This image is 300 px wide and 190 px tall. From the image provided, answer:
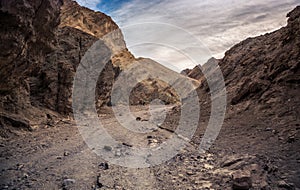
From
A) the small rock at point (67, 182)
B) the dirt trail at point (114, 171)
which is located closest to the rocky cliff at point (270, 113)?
the dirt trail at point (114, 171)

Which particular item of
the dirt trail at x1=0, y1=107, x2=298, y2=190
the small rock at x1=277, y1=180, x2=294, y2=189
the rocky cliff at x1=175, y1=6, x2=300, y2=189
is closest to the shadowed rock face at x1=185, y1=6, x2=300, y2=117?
the rocky cliff at x1=175, y1=6, x2=300, y2=189

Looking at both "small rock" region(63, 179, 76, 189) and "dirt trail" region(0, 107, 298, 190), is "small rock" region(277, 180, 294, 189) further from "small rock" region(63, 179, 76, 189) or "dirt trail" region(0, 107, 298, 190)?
"small rock" region(63, 179, 76, 189)

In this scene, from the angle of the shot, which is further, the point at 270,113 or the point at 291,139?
the point at 270,113

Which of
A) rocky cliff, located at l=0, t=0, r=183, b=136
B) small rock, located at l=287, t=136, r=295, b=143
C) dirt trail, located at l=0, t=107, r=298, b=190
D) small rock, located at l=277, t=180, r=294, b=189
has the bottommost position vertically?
dirt trail, located at l=0, t=107, r=298, b=190

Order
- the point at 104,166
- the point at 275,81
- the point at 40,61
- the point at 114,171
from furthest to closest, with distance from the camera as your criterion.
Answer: the point at 275,81 → the point at 40,61 → the point at 104,166 → the point at 114,171

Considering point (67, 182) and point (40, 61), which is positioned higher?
point (40, 61)

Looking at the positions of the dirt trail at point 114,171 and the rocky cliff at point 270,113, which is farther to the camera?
the rocky cliff at point 270,113

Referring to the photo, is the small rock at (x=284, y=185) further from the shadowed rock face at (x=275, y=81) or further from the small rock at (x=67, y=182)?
the small rock at (x=67, y=182)

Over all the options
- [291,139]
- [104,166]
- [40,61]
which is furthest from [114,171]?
[40,61]

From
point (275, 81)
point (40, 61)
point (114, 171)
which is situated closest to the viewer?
point (114, 171)

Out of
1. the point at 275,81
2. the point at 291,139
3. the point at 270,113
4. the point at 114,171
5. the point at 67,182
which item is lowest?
the point at 67,182

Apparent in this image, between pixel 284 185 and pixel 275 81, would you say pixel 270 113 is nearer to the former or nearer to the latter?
pixel 275 81

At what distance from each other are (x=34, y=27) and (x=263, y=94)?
33.8 feet

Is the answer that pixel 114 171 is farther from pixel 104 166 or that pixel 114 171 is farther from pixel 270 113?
pixel 270 113
